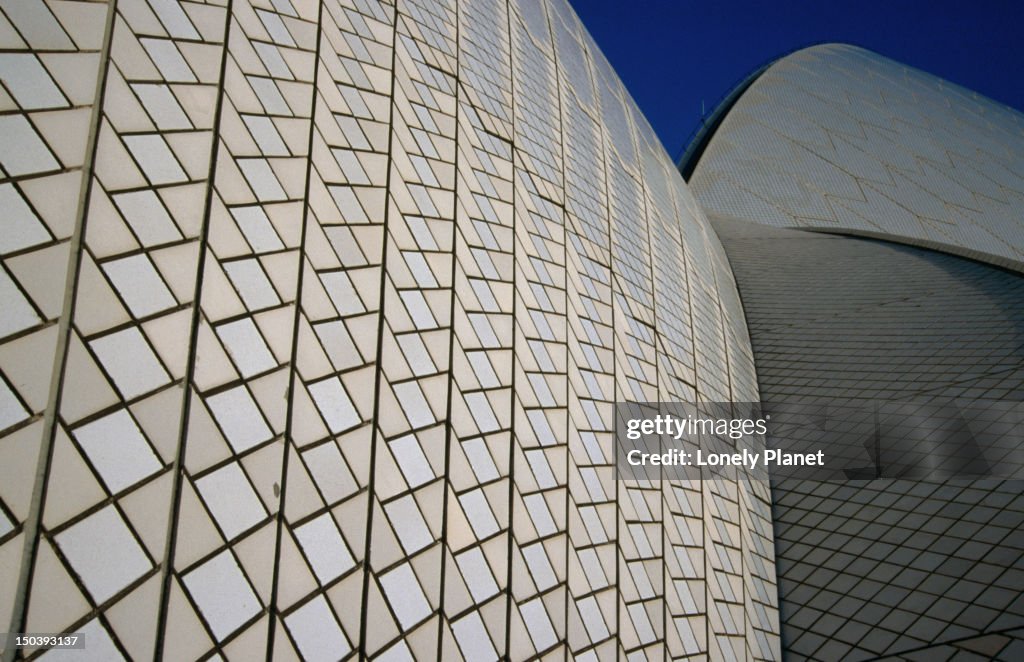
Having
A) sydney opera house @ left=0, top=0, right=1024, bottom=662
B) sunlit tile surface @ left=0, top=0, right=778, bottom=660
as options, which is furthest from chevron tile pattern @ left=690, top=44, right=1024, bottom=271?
sunlit tile surface @ left=0, top=0, right=778, bottom=660

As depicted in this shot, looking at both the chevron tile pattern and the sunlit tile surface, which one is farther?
the chevron tile pattern

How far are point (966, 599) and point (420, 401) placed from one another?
5.99 meters

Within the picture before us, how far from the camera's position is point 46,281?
3791 millimetres

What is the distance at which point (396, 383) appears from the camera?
18.1 feet

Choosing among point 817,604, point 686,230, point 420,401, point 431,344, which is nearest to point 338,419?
point 420,401

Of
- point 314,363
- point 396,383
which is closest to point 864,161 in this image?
point 396,383

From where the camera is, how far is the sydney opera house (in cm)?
381

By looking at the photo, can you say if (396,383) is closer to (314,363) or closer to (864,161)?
(314,363)

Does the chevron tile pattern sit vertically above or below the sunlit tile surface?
below

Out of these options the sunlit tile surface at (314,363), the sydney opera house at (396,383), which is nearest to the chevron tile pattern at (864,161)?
the sydney opera house at (396,383)

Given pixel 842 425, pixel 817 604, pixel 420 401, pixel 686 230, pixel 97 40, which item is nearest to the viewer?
pixel 97 40

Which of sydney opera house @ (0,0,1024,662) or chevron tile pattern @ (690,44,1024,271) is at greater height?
sydney opera house @ (0,0,1024,662)

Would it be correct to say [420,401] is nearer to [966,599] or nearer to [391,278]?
[391,278]

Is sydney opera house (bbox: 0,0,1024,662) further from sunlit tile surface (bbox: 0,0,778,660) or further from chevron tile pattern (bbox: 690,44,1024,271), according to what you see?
chevron tile pattern (bbox: 690,44,1024,271)
